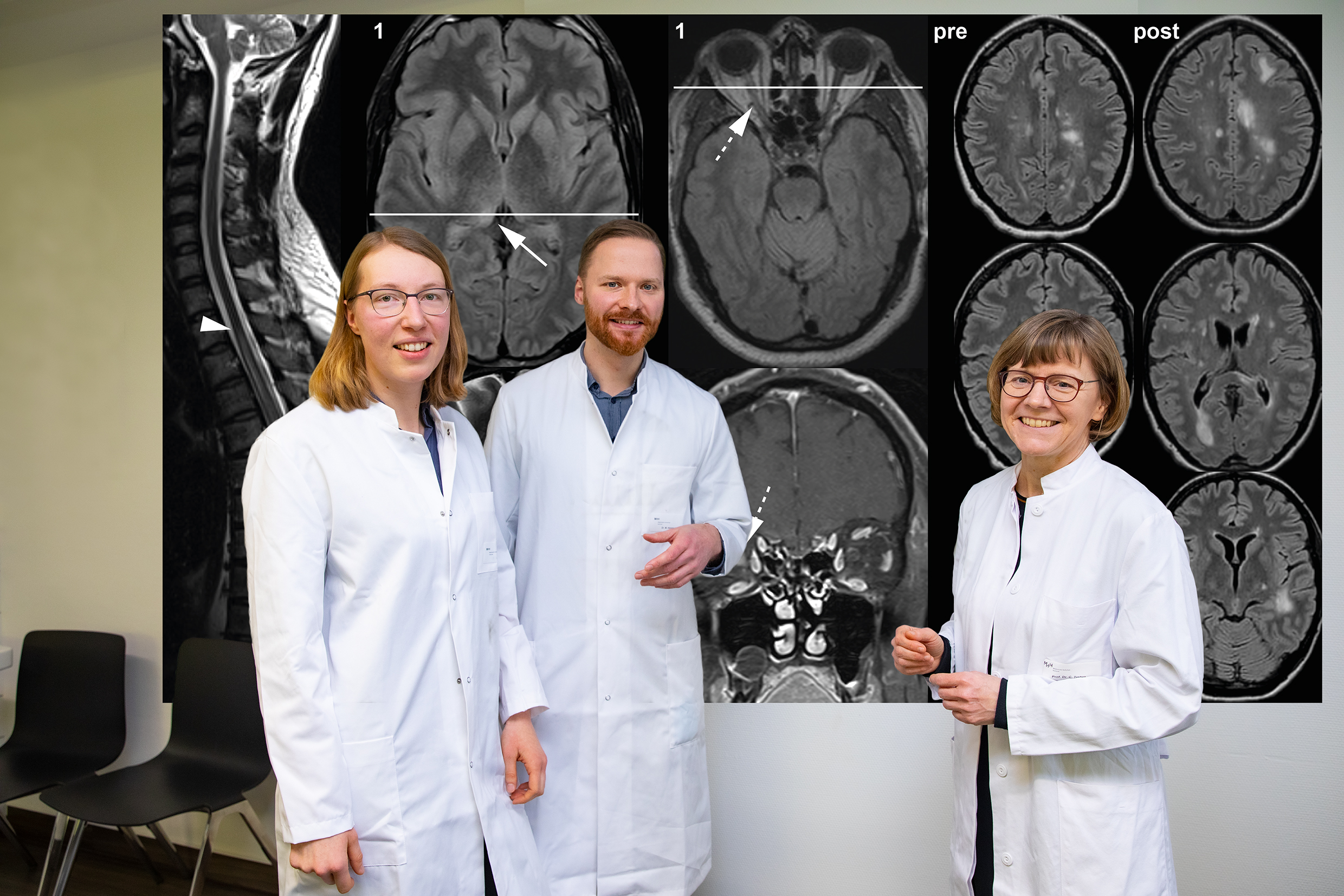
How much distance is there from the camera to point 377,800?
4.91 ft

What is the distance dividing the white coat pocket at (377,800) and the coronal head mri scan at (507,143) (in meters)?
1.26

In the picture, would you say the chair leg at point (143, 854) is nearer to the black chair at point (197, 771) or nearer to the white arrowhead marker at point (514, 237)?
the black chair at point (197, 771)

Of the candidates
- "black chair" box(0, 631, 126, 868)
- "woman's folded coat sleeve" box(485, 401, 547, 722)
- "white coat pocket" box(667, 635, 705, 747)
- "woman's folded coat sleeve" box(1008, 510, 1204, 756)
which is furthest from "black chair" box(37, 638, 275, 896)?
"woman's folded coat sleeve" box(1008, 510, 1204, 756)

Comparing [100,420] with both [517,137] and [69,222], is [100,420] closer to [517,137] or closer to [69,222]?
[69,222]

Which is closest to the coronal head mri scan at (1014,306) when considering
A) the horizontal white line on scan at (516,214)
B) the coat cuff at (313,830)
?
the horizontal white line on scan at (516,214)

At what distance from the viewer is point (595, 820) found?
6.41ft

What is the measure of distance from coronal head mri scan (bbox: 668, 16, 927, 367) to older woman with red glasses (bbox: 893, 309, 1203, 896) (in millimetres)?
894

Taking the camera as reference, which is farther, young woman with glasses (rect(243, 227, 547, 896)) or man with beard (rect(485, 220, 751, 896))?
man with beard (rect(485, 220, 751, 896))

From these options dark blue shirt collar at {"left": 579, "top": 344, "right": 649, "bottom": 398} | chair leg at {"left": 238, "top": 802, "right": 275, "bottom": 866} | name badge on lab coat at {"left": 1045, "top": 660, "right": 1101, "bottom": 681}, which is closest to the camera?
name badge on lab coat at {"left": 1045, "top": 660, "right": 1101, "bottom": 681}

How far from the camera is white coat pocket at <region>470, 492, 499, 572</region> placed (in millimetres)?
1659

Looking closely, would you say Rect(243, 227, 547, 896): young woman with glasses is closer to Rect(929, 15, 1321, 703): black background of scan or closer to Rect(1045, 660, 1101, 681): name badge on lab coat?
Rect(1045, 660, 1101, 681): name badge on lab coat

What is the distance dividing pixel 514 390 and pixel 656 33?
1.10 metres

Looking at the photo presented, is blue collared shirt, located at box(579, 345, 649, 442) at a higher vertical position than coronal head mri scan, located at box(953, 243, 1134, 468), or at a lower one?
lower

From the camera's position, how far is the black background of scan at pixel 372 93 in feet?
8.11
